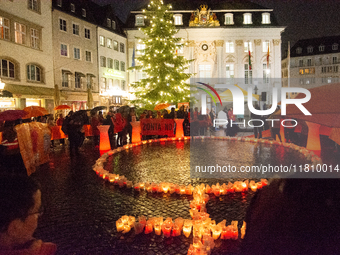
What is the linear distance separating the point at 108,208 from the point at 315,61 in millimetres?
82978

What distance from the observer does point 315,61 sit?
75.5m

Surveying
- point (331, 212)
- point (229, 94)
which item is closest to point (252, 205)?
point (331, 212)

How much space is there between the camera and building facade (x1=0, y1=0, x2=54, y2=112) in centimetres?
2500

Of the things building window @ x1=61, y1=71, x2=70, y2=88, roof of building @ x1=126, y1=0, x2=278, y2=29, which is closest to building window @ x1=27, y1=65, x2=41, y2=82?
building window @ x1=61, y1=71, x2=70, y2=88

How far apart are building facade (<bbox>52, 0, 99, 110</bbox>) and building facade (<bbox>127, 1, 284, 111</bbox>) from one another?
812 cm

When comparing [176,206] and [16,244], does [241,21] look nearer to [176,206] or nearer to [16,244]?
[176,206]

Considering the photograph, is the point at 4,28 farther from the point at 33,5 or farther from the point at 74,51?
the point at 74,51

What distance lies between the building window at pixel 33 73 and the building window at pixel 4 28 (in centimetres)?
363

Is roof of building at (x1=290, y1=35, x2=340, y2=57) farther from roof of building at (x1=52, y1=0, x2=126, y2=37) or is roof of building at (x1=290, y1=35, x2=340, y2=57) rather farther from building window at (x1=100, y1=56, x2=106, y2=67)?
building window at (x1=100, y1=56, x2=106, y2=67)

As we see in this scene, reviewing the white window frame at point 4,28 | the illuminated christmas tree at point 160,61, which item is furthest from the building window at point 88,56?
the illuminated christmas tree at point 160,61

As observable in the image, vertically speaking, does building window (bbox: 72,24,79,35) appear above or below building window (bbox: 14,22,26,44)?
above

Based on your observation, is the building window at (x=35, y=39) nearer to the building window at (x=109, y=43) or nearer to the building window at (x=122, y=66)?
the building window at (x=109, y=43)

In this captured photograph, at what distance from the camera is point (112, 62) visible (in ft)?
141

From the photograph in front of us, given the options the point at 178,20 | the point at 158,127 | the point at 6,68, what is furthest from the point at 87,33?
the point at 158,127
